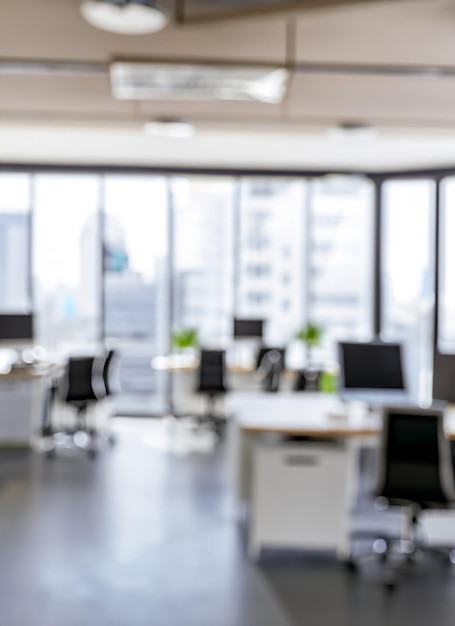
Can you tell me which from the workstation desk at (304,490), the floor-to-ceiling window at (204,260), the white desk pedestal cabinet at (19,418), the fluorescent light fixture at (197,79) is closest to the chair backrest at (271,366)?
the floor-to-ceiling window at (204,260)

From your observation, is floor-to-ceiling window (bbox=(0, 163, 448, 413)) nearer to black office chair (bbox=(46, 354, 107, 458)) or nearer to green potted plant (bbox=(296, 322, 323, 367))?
green potted plant (bbox=(296, 322, 323, 367))

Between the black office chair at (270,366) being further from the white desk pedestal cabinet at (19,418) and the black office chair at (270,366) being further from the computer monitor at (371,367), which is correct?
the computer monitor at (371,367)

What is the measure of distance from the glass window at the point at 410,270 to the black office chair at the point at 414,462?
608 centimetres

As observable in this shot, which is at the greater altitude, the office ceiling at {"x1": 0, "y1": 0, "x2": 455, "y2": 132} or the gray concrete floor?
the office ceiling at {"x1": 0, "y1": 0, "x2": 455, "y2": 132}

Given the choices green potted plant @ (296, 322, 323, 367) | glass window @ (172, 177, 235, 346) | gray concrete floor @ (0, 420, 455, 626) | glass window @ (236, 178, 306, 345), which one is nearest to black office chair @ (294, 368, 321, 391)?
green potted plant @ (296, 322, 323, 367)

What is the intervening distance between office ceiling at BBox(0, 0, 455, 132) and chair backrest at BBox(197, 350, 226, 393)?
323 centimetres

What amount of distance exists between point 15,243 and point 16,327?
2243 mm

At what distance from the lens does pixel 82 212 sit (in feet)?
36.0

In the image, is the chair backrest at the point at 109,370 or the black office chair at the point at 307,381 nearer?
the black office chair at the point at 307,381

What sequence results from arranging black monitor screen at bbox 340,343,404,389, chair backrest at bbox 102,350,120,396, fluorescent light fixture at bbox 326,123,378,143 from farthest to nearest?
chair backrest at bbox 102,350,120,396 → fluorescent light fixture at bbox 326,123,378,143 → black monitor screen at bbox 340,343,404,389

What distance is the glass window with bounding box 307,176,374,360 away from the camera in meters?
11.3

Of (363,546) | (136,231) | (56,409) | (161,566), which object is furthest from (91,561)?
(136,231)

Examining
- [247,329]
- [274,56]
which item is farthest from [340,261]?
[274,56]

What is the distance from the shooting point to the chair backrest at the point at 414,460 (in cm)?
452
